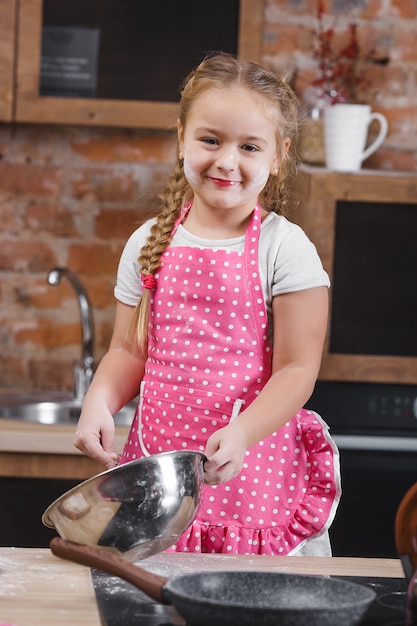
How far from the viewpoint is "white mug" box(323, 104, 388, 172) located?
2.23 m

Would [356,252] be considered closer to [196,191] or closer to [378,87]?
[378,87]

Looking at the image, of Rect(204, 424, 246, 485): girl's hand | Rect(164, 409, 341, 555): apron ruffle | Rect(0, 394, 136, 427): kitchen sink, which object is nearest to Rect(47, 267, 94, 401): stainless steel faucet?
Rect(0, 394, 136, 427): kitchen sink

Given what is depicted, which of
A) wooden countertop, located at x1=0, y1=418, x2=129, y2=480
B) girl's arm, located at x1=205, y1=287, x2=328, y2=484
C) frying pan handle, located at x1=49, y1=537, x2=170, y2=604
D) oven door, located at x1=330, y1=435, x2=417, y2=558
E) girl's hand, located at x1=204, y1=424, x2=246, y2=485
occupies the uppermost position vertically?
girl's arm, located at x1=205, y1=287, x2=328, y2=484

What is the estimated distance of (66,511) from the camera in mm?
1044

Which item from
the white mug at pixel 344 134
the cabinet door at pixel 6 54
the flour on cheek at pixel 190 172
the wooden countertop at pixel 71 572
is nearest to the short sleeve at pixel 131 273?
the flour on cheek at pixel 190 172

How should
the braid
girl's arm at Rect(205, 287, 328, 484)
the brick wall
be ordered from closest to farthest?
1. girl's arm at Rect(205, 287, 328, 484)
2. the braid
3. the brick wall

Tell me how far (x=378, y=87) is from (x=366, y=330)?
63cm

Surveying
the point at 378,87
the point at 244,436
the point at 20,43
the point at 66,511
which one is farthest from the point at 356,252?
the point at 66,511

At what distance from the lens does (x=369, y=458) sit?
2092 millimetres

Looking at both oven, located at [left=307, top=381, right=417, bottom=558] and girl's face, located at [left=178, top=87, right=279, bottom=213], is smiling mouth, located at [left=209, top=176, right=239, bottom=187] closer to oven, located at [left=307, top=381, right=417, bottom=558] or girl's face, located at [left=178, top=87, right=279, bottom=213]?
girl's face, located at [left=178, top=87, right=279, bottom=213]

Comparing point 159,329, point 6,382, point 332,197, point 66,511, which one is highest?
point 332,197

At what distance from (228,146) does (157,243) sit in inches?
7.9

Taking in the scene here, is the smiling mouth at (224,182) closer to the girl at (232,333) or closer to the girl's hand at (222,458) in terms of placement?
the girl at (232,333)

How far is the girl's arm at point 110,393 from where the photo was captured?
1.25m
